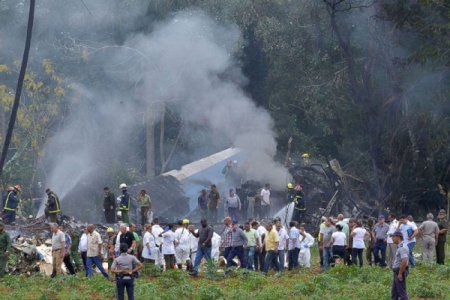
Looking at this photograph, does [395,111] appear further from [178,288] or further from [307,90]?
[178,288]

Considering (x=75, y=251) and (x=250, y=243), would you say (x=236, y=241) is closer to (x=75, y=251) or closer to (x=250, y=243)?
(x=250, y=243)

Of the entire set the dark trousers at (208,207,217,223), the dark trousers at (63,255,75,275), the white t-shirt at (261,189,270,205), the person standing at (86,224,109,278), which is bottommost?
the dark trousers at (63,255,75,275)

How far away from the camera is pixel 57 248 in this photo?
20188mm

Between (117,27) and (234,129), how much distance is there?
8351 mm

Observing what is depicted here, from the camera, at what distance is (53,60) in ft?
136

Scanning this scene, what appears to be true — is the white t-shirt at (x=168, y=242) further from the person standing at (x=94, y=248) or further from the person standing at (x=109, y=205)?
the person standing at (x=109, y=205)

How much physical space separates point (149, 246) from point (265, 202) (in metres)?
11.2

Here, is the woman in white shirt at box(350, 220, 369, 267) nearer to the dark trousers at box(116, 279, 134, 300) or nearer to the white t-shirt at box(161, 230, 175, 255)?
the white t-shirt at box(161, 230, 175, 255)

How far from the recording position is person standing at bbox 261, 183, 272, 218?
32062 mm

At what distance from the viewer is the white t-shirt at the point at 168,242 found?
20.9 m

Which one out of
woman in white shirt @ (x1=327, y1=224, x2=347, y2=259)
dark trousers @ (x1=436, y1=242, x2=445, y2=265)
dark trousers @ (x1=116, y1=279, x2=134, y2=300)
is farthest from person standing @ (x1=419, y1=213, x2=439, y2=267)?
dark trousers @ (x1=116, y1=279, x2=134, y2=300)

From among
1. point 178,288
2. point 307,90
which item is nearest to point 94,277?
point 178,288

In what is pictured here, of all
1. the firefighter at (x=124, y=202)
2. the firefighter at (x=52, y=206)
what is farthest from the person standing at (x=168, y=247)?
the firefighter at (x=52, y=206)

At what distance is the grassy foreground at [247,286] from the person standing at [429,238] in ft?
2.39
